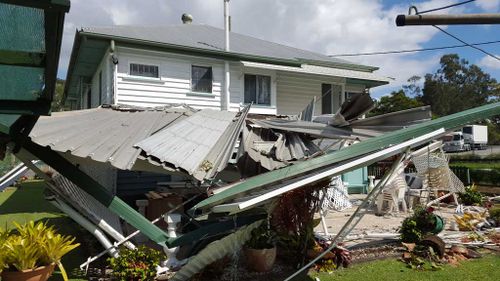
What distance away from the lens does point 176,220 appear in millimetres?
5898

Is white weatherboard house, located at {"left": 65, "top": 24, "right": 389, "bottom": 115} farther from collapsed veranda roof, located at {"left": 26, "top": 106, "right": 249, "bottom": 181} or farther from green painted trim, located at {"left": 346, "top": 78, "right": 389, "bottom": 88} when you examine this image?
collapsed veranda roof, located at {"left": 26, "top": 106, "right": 249, "bottom": 181}

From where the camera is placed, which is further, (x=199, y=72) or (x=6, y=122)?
(x=199, y=72)

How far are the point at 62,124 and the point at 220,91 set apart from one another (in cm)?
771

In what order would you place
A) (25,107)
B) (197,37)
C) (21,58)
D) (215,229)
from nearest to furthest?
(21,58)
(25,107)
(215,229)
(197,37)

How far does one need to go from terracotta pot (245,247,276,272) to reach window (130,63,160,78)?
25.9 ft

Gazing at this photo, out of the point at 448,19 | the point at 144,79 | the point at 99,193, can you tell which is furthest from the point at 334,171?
the point at 144,79

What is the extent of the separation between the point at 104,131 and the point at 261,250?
315cm

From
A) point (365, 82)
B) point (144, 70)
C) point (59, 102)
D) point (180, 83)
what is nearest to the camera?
point (144, 70)

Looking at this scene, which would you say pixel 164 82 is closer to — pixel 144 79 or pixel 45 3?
pixel 144 79

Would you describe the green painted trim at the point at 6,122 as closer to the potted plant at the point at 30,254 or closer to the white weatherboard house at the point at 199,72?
the potted plant at the point at 30,254

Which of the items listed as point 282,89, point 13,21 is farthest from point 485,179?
point 13,21

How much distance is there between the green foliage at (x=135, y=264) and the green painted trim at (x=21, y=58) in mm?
3256

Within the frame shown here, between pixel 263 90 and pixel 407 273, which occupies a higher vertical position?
pixel 263 90

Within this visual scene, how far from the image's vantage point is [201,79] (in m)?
13.3
